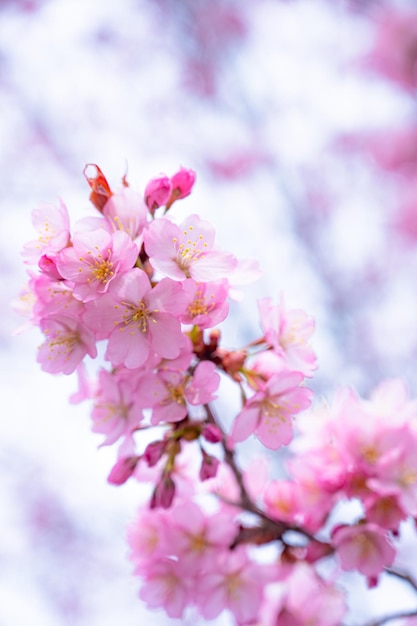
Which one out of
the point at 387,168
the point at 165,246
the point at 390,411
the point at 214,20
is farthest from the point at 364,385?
the point at 214,20

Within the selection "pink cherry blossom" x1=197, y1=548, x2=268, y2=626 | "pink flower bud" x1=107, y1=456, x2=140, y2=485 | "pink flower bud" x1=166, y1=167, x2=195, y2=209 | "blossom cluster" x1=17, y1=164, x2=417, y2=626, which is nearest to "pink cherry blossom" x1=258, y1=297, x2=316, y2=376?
"blossom cluster" x1=17, y1=164, x2=417, y2=626

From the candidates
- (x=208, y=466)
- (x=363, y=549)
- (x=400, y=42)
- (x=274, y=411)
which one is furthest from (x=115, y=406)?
(x=400, y=42)

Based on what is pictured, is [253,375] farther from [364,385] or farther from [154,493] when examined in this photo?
[364,385]

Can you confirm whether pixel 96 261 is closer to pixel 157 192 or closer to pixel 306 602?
pixel 157 192

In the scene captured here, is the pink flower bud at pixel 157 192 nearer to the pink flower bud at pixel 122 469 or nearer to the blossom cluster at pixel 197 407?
the blossom cluster at pixel 197 407

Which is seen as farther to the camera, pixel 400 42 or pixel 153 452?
pixel 400 42

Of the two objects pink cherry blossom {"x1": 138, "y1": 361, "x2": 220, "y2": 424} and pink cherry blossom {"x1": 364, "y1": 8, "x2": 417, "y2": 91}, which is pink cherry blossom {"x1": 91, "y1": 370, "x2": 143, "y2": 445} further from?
pink cherry blossom {"x1": 364, "y1": 8, "x2": 417, "y2": 91}
